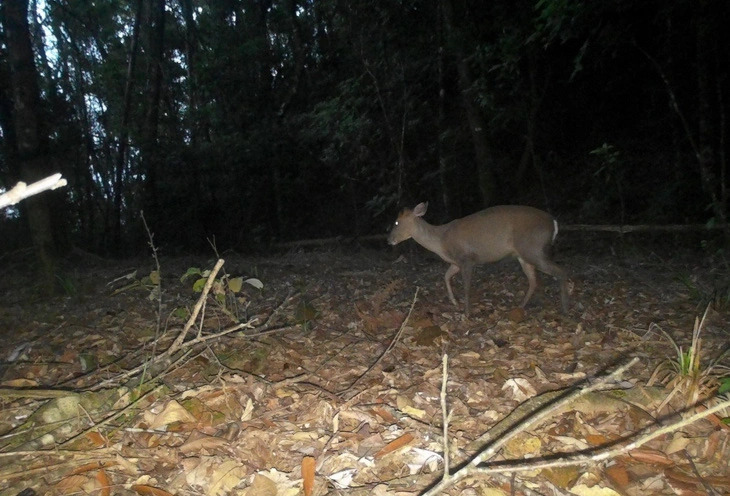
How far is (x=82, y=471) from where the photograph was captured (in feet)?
7.60

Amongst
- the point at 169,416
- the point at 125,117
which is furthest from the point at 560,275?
the point at 125,117

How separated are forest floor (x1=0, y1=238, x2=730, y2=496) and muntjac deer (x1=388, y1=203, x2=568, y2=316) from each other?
70 centimetres

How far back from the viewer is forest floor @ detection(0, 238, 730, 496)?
2297 millimetres

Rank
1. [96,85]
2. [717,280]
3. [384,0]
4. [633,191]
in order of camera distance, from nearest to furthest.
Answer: [717,280] → [384,0] → [633,191] → [96,85]

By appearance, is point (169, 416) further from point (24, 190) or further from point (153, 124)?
point (153, 124)

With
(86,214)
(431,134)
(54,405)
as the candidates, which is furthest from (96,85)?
(54,405)

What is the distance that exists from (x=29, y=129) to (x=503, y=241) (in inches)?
223

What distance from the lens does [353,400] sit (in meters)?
3.05

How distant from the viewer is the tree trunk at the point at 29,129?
562 cm

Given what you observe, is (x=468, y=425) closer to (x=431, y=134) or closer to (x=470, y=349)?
(x=470, y=349)

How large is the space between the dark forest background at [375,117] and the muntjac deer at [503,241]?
2646 millimetres

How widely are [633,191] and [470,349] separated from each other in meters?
9.26

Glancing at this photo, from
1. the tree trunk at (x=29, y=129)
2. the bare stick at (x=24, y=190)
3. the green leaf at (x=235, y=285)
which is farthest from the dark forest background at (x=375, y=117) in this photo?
the bare stick at (x=24, y=190)

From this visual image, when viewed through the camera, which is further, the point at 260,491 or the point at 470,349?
the point at 470,349
